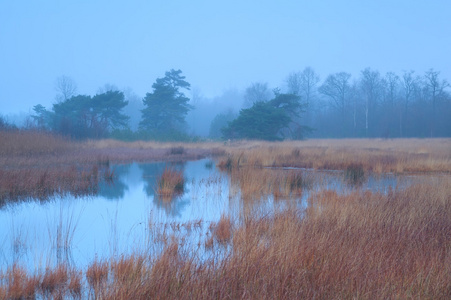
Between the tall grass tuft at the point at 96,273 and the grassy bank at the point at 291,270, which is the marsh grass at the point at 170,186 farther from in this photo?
the tall grass tuft at the point at 96,273

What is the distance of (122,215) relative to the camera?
823 centimetres

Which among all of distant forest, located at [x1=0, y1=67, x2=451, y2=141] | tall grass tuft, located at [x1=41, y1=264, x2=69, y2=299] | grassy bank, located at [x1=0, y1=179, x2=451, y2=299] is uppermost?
distant forest, located at [x1=0, y1=67, x2=451, y2=141]

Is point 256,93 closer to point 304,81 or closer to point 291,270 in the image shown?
point 304,81

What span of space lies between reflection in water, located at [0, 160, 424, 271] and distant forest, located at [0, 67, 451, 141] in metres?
12.8

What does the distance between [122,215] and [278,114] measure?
85.8 ft

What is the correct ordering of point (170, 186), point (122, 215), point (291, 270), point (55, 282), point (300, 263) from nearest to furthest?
1. point (291, 270)
2. point (300, 263)
3. point (55, 282)
4. point (122, 215)
5. point (170, 186)

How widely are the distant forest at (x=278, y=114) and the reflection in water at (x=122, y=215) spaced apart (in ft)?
41.9

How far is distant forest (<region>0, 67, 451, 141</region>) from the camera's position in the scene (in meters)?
33.9

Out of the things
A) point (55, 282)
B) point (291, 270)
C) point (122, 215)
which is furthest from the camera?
point (122, 215)

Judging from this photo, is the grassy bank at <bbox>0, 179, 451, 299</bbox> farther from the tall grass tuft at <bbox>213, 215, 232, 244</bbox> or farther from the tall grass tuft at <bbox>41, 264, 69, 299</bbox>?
the tall grass tuft at <bbox>213, 215, 232, 244</bbox>

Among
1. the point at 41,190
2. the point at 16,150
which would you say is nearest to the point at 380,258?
the point at 41,190

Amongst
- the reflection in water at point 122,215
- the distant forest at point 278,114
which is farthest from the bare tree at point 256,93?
the reflection in water at point 122,215

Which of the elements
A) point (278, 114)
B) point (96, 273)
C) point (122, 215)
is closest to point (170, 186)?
point (122, 215)

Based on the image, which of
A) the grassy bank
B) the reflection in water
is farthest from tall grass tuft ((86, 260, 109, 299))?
the reflection in water
